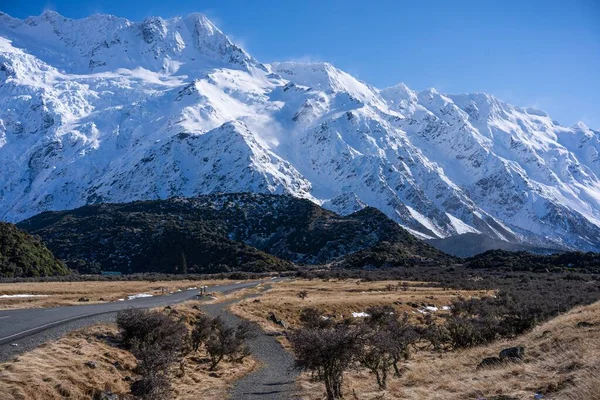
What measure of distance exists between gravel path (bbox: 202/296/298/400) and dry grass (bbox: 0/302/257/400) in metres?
0.70

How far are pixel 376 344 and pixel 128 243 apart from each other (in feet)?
435

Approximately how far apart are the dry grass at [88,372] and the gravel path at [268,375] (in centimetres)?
70

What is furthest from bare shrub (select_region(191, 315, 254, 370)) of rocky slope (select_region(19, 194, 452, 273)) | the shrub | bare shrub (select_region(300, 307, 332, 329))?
rocky slope (select_region(19, 194, 452, 273))

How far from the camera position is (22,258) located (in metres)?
90.0

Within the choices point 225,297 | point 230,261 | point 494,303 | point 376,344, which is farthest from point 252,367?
point 230,261

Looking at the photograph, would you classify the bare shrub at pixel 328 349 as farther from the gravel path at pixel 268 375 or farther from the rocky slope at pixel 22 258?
the rocky slope at pixel 22 258

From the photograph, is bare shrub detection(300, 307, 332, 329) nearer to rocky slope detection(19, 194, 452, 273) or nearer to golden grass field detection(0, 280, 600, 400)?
golden grass field detection(0, 280, 600, 400)

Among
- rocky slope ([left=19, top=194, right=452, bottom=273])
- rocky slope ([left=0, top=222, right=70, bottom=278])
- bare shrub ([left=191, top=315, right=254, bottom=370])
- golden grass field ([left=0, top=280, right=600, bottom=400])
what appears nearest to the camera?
golden grass field ([left=0, top=280, right=600, bottom=400])

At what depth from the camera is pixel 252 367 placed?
89.2ft

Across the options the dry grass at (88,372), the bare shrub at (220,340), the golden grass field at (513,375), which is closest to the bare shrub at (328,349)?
the golden grass field at (513,375)

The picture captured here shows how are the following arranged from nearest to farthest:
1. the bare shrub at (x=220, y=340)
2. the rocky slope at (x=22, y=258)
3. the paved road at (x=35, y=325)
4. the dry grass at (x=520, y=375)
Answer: the dry grass at (x=520, y=375), the paved road at (x=35, y=325), the bare shrub at (x=220, y=340), the rocky slope at (x=22, y=258)

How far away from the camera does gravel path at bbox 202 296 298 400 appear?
21.6 m

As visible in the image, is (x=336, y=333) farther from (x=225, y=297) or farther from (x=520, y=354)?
(x=225, y=297)

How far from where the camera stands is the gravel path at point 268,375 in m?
21.6
